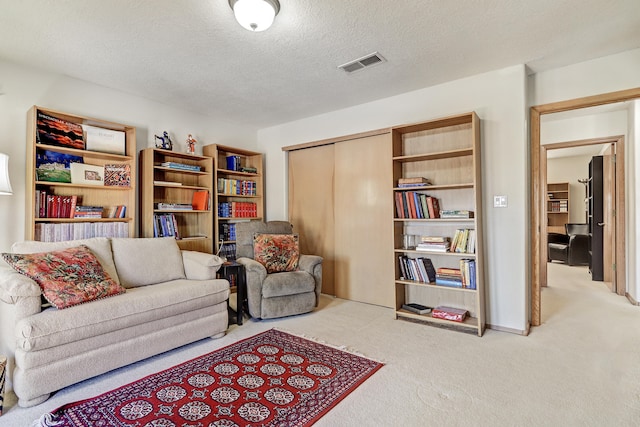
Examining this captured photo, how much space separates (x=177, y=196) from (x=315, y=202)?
65.9 inches

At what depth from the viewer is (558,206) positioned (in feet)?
25.0

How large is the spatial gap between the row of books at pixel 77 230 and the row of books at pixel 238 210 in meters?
1.10

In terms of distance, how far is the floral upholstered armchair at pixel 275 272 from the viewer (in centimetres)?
311

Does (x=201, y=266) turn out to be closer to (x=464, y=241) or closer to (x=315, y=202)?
(x=315, y=202)

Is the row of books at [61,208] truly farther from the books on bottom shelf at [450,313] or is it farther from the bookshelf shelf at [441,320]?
the books on bottom shelf at [450,313]

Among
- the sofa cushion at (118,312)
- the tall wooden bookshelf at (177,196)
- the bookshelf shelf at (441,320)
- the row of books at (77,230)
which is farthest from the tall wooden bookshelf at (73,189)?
the bookshelf shelf at (441,320)

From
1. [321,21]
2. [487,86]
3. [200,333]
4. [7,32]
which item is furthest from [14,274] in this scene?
[487,86]

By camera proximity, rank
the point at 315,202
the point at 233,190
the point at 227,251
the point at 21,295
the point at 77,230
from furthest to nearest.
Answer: the point at 315,202, the point at 233,190, the point at 227,251, the point at 77,230, the point at 21,295

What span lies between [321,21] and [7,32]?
85.5 inches

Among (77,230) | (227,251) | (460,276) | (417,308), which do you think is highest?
(77,230)

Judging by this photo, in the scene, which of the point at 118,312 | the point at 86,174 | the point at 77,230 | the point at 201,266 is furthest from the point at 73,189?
the point at 118,312

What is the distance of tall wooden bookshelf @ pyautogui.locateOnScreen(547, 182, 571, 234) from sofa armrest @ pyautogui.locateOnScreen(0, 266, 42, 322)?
9053 mm

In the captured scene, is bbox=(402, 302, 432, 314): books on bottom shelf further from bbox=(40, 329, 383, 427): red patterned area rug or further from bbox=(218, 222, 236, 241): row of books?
bbox=(218, 222, 236, 241): row of books

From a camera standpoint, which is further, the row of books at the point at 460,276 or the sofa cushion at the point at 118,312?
the row of books at the point at 460,276
